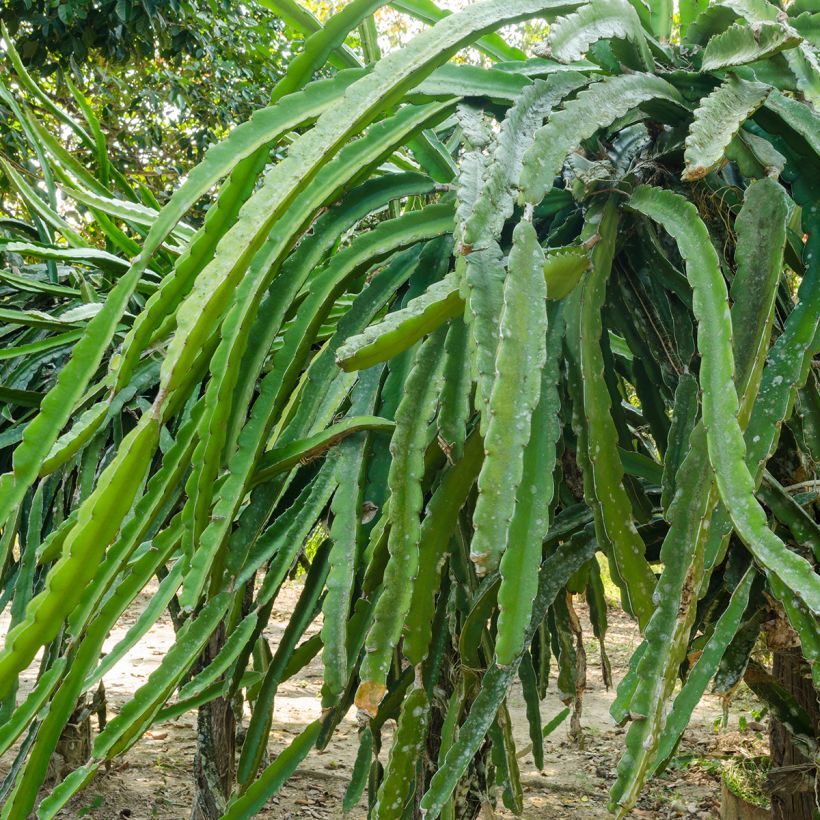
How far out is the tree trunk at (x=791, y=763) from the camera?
1250 mm

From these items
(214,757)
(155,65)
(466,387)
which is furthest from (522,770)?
(155,65)

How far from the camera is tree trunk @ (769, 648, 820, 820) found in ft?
4.10

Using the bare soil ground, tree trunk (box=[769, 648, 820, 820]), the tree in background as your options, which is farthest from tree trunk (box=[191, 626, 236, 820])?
the tree in background

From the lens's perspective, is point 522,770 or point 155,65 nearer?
point 522,770

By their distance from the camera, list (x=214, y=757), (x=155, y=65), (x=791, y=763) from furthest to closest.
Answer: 1. (x=155, y=65)
2. (x=214, y=757)
3. (x=791, y=763)

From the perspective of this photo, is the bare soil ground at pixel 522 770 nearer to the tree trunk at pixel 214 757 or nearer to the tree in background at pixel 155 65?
the tree trunk at pixel 214 757

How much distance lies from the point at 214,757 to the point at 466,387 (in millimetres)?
1766

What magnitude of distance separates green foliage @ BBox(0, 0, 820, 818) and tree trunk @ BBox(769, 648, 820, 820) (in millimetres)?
418

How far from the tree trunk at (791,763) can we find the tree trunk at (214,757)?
50.3 inches

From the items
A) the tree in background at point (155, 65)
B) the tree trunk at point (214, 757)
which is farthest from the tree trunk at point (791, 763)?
the tree in background at point (155, 65)

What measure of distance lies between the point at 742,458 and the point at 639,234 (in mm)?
312

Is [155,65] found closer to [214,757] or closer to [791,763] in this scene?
[214,757]

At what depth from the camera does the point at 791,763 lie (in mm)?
1369

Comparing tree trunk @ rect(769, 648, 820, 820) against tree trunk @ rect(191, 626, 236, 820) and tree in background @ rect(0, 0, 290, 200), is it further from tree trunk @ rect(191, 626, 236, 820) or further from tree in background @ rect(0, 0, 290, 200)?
tree in background @ rect(0, 0, 290, 200)
